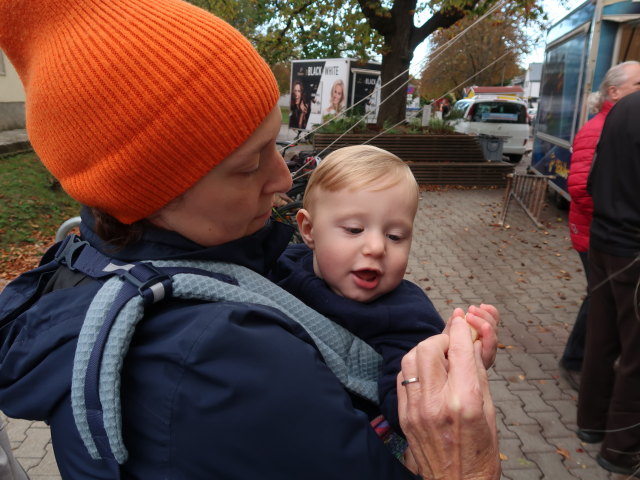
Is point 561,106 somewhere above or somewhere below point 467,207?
above

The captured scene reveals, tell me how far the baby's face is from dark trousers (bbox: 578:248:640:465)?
2068 mm

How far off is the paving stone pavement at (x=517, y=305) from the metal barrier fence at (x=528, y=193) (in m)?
0.20

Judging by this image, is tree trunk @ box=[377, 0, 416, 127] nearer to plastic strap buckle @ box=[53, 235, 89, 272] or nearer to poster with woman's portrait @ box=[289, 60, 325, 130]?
poster with woman's portrait @ box=[289, 60, 325, 130]

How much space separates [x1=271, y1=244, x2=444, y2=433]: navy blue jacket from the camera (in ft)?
3.94

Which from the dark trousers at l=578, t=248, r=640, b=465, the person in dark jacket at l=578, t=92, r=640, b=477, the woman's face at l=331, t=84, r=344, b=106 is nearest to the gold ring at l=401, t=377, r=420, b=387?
the person in dark jacket at l=578, t=92, r=640, b=477

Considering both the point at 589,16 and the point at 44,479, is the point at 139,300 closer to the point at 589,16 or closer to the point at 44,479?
the point at 44,479

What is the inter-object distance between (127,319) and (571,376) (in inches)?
169

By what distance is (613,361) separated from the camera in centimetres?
344

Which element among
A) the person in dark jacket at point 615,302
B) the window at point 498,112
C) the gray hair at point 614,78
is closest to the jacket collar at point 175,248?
the person in dark jacket at point 615,302

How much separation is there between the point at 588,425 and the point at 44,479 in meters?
3.55

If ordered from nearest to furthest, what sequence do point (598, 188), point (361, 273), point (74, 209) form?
point (361, 273)
point (598, 188)
point (74, 209)

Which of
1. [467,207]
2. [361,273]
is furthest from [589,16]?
[361,273]

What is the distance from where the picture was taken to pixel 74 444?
0.94 meters

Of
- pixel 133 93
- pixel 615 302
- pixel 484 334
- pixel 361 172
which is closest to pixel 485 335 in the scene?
pixel 484 334
